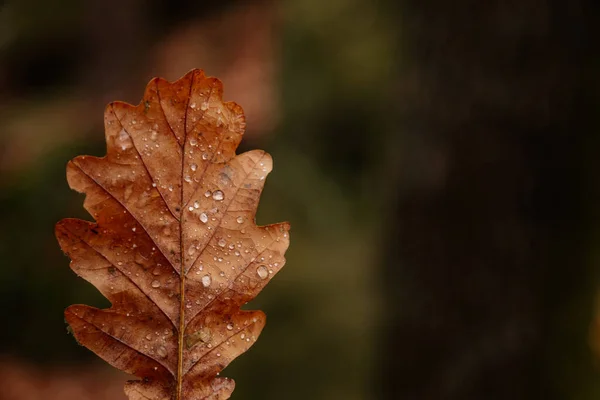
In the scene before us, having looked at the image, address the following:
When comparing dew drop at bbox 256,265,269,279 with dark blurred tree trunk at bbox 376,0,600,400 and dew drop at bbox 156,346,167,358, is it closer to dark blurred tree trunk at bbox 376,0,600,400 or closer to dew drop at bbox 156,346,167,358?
dew drop at bbox 156,346,167,358

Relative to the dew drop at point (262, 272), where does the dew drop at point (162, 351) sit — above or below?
below

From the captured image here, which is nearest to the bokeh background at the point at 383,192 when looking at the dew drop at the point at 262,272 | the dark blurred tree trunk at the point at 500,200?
the dark blurred tree trunk at the point at 500,200

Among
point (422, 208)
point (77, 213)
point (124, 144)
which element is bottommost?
point (77, 213)

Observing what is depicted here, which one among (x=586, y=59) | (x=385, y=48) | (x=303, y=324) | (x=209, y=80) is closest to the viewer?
(x=209, y=80)

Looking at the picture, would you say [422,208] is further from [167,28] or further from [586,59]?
[167,28]

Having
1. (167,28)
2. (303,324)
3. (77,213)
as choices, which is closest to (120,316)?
(303,324)

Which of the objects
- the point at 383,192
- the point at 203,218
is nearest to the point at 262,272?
the point at 203,218

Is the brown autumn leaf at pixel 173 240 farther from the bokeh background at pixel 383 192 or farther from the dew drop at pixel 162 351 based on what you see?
the bokeh background at pixel 383 192

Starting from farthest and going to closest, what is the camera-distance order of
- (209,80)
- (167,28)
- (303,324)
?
(167,28)
(303,324)
(209,80)
